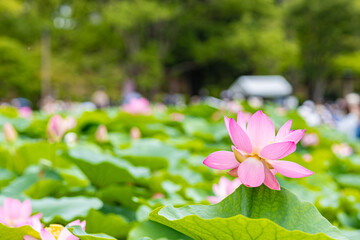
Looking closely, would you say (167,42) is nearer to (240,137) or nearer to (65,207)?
(65,207)

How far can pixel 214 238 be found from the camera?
1.59 feet

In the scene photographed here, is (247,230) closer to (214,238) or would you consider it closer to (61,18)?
(214,238)

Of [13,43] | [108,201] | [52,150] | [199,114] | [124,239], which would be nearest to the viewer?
[124,239]

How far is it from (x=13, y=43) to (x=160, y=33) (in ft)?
25.4

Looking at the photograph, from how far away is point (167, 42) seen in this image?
21.0 m

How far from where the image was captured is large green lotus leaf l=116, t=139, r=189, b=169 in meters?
1.22

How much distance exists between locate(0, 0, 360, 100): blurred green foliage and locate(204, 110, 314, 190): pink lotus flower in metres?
15.5

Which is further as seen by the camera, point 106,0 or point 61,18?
point 106,0

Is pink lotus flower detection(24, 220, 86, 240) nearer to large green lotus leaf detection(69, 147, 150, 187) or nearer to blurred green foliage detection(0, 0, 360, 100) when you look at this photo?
large green lotus leaf detection(69, 147, 150, 187)

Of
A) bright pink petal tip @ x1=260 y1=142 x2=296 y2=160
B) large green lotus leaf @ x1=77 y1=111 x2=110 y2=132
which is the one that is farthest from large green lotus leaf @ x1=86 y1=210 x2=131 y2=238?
large green lotus leaf @ x1=77 y1=111 x2=110 y2=132

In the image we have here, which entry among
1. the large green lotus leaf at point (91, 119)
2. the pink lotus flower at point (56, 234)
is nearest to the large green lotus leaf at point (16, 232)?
the pink lotus flower at point (56, 234)

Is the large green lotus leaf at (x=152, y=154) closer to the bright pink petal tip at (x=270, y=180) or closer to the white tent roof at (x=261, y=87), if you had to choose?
the bright pink petal tip at (x=270, y=180)

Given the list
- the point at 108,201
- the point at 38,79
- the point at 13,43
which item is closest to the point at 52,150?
the point at 108,201

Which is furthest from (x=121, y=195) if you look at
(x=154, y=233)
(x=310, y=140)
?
(x=310, y=140)
